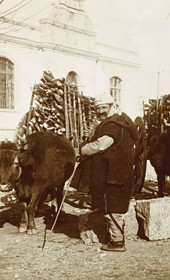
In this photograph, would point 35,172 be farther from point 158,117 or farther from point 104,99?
point 158,117

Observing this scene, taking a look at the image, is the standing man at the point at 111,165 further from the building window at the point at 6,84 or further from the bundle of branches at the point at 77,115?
the building window at the point at 6,84

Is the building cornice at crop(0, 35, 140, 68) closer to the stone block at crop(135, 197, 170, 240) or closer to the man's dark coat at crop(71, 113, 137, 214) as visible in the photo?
the stone block at crop(135, 197, 170, 240)

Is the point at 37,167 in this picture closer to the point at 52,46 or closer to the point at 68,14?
the point at 52,46

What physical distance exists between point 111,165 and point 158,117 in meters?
7.22

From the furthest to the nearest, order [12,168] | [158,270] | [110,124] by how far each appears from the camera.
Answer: [12,168] < [110,124] < [158,270]

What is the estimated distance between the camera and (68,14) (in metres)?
23.6

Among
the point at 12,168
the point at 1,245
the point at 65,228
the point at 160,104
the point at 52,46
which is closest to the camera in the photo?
the point at 1,245

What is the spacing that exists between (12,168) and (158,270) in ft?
9.13

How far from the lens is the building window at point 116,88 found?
2667 centimetres

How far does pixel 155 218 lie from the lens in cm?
625

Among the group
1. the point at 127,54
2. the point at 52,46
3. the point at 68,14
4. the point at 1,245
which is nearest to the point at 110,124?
the point at 1,245

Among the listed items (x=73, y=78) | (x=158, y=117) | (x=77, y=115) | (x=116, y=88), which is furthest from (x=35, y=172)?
(x=116, y=88)

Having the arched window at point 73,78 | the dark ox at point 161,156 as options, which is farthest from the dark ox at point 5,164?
the arched window at point 73,78

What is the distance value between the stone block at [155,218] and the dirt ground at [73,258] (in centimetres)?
11
